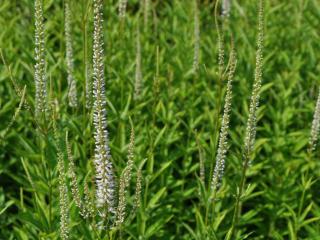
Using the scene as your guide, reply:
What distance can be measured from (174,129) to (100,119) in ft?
7.96

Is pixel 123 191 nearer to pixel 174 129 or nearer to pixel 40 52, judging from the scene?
pixel 40 52

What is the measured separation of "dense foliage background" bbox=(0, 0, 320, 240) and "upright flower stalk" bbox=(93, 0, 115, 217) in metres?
0.73

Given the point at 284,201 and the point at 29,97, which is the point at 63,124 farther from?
the point at 284,201

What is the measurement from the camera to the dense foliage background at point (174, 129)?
4.28 m

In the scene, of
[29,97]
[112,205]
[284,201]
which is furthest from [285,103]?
[112,205]

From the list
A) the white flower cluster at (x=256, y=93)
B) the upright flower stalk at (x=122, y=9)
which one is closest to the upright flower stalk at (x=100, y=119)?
the white flower cluster at (x=256, y=93)

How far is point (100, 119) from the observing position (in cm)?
286

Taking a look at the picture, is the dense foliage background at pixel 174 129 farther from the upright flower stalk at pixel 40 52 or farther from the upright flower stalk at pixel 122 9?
the upright flower stalk at pixel 122 9

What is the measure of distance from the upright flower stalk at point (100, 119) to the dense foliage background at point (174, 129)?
28.9 inches

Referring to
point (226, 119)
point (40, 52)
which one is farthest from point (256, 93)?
point (40, 52)

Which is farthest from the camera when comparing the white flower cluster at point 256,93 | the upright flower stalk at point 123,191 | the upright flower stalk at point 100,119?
the white flower cluster at point 256,93

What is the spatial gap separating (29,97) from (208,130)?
193 centimetres

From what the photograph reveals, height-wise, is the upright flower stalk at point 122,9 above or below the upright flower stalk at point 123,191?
above

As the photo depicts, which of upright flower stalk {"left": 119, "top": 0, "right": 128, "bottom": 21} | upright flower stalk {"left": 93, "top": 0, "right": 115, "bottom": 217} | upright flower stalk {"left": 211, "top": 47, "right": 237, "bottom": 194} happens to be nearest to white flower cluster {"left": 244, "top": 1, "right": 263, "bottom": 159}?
upright flower stalk {"left": 211, "top": 47, "right": 237, "bottom": 194}
